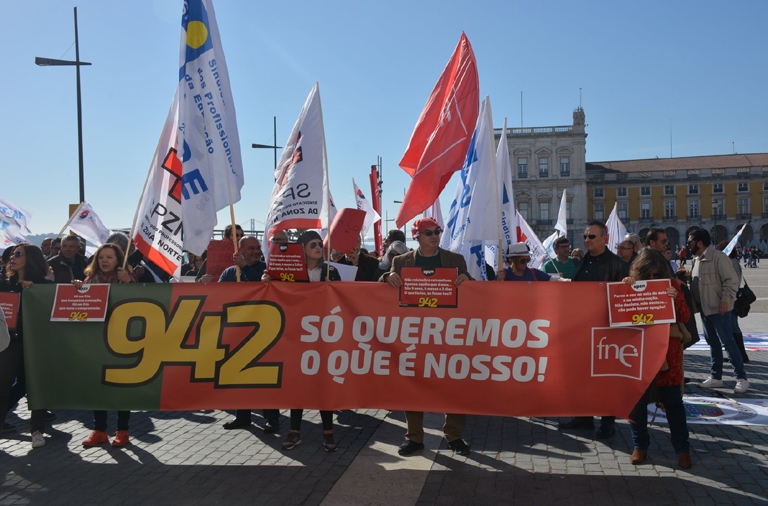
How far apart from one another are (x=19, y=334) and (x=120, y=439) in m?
1.33

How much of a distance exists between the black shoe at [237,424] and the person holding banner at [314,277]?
2.33 ft

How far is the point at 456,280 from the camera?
18.0 ft

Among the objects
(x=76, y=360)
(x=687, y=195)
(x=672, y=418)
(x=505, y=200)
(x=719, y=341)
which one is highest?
(x=687, y=195)

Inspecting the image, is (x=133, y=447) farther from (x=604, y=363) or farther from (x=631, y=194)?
(x=631, y=194)

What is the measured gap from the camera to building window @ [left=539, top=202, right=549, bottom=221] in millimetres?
97625

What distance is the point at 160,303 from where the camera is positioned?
5770mm

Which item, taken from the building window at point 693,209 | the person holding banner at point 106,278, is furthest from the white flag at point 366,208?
the building window at point 693,209

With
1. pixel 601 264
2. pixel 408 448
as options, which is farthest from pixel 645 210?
pixel 408 448

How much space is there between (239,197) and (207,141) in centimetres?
61

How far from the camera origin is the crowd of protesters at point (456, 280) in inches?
206

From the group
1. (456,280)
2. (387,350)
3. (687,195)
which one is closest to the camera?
(456,280)

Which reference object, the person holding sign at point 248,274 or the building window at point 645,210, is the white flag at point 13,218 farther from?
the building window at point 645,210

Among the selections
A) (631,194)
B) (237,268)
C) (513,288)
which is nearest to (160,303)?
(237,268)

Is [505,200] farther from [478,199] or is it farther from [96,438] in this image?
[96,438]
